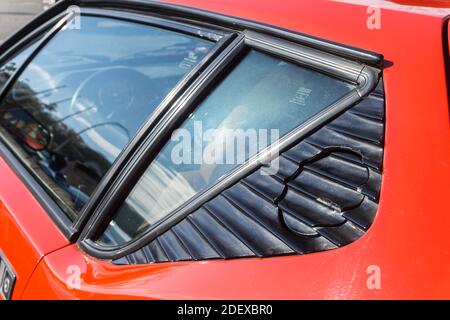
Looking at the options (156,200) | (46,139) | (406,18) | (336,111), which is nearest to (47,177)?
(46,139)

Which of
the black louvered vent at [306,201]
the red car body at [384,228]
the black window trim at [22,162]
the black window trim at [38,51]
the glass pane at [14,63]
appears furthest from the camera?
the glass pane at [14,63]

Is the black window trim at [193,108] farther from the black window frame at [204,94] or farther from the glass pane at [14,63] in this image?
the glass pane at [14,63]

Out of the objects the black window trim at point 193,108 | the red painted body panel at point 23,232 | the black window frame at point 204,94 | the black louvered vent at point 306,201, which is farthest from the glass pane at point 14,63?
the black louvered vent at point 306,201

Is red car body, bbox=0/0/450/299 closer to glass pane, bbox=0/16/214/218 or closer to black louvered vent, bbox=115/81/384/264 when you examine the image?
black louvered vent, bbox=115/81/384/264

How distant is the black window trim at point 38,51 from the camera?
4.83 feet

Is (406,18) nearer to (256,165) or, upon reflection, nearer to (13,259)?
(256,165)

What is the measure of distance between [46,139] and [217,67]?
1.20 metres

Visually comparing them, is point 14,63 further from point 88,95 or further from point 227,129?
point 227,129

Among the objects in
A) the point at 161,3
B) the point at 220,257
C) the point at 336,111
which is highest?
the point at 161,3

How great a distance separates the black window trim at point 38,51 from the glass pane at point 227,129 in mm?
92

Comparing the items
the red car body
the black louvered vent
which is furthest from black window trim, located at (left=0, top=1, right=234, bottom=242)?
the black louvered vent

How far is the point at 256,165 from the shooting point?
1.21 metres
